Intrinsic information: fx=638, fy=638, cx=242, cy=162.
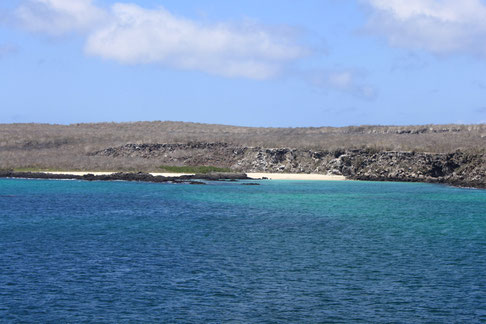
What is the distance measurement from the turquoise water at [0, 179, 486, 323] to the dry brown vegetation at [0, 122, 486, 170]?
38.4 meters

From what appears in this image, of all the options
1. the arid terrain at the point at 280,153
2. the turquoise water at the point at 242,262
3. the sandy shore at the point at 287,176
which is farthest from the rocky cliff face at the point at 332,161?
the turquoise water at the point at 242,262

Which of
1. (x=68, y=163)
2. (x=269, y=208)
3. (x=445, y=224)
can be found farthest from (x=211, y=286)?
(x=68, y=163)

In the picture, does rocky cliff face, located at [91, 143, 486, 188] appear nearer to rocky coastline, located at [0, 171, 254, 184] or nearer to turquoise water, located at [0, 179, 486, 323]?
rocky coastline, located at [0, 171, 254, 184]

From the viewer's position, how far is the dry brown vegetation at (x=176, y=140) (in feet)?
297

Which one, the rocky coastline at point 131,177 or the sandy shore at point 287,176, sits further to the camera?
the sandy shore at point 287,176

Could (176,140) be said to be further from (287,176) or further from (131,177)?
(131,177)

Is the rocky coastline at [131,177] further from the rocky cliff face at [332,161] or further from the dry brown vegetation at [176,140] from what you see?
the rocky cliff face at [332,161]

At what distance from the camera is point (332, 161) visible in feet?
299

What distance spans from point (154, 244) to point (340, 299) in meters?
12.9

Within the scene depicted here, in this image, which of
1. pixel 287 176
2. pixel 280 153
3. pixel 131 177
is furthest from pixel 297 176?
pixel 131 177

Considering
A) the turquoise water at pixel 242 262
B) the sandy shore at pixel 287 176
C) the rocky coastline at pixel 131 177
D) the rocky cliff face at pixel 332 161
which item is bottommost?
the turquoise water at pixel 242 262

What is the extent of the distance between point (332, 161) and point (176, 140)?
31.8 m

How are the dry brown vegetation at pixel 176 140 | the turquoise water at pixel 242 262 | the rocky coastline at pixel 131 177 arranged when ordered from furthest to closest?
the dry brown vegetation at pixel 176 140
the rocky coastline at pixel 131 177
the turquoise water at pixel 242 262

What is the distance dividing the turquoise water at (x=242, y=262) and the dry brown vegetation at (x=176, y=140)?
3839 centimetres
